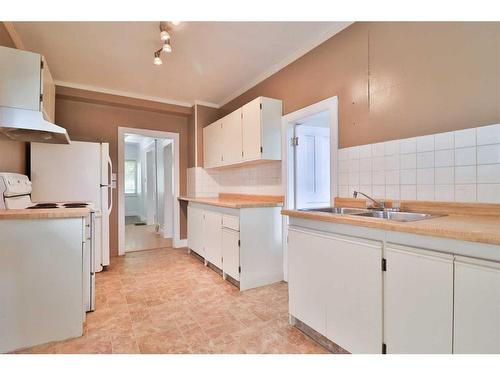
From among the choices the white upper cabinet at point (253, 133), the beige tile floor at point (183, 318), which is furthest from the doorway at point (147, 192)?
the beige tile floor at point (183, 318)

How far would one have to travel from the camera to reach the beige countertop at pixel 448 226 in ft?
3.09

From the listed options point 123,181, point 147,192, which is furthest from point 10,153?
point 147,192

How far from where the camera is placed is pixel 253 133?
9.30 feet

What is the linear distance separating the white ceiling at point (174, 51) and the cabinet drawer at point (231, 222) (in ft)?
5.75

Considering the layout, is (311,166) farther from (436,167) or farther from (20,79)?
(20,79)

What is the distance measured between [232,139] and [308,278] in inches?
83.1

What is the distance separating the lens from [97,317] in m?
2.04

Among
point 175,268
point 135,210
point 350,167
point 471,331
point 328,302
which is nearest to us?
point 471,331

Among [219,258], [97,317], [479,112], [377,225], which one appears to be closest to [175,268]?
[219,258]

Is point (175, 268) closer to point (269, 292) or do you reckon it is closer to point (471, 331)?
point (269, 292)

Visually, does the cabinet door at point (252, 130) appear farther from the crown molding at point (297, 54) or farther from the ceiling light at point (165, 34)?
the ceiling light at point (165, 34)

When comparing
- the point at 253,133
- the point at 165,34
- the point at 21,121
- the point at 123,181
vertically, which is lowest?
the point at 123,181

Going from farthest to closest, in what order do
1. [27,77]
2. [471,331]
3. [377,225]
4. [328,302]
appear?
[27,77] → [328,302] → [377,225] → [471,331]
